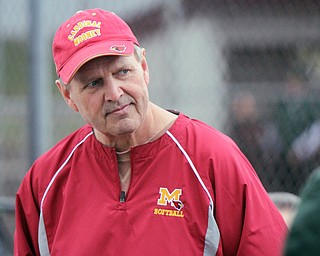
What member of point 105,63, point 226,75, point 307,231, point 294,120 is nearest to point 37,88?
point 226,75

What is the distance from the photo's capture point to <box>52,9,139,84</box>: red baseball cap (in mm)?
2779

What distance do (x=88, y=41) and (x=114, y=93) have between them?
22 cm

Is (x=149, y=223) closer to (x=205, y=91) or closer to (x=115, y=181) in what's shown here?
(x=115, y=181)

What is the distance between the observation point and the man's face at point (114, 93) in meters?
2.75

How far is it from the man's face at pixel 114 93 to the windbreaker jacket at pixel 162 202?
0.14 metres

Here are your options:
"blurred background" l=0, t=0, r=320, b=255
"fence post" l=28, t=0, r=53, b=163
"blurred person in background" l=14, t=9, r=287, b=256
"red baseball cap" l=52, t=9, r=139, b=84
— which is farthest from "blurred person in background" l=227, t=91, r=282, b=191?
"red baseball cap" l=52, t=9, r=139, b=84

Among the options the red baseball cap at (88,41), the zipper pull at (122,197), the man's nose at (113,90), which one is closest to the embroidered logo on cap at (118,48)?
the red baseball cap at (88,41)

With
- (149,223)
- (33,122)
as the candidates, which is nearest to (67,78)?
(149,223)

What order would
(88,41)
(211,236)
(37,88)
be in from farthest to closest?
1. (37,88)
2. (88,41)
3. (211,236)

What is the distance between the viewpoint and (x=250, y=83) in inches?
193

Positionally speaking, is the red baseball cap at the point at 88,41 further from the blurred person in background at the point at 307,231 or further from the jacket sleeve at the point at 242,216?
the blurred person in background at the point at 307,231

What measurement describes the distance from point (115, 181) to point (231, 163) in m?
0.43

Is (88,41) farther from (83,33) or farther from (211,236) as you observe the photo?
(211,236)

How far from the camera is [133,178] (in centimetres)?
284
